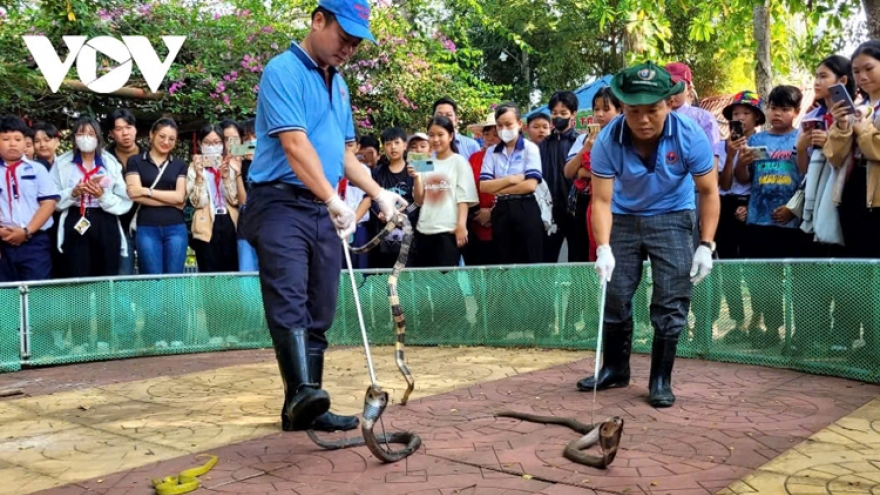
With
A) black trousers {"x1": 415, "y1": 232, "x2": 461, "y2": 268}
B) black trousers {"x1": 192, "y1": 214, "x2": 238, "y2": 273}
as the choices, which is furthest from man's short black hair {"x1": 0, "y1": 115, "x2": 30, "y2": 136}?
black trousers {"x1": 415, "y1": 232, "x2": 461, "y2": 268}

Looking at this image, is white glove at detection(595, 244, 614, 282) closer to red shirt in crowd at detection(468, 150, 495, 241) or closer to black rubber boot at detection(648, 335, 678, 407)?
black rubber boot at detection(648, 335, 678, 407)

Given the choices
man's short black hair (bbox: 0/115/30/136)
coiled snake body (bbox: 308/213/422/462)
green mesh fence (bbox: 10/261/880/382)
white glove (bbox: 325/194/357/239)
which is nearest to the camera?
coiled snake body (bbox: 308/213/422/462)

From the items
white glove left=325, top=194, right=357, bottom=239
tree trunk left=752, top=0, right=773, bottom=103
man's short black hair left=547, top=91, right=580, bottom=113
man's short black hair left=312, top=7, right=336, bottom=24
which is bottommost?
white glove left=325, top=194, right=357, bottom=239

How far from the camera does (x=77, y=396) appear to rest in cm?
568

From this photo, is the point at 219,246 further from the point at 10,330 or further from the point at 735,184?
the point at 735,184

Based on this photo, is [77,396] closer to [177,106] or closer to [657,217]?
[657,217]

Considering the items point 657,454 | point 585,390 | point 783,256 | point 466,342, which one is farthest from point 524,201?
point 657,454

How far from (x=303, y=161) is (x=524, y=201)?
12.6ft

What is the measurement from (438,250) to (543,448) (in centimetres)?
403

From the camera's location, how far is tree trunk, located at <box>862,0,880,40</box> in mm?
8273

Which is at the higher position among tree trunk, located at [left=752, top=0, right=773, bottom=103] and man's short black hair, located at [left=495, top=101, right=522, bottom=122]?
tree trunk, located at [left=752, top=0, right=773, bottom=103]

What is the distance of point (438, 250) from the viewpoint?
782 centimetres
